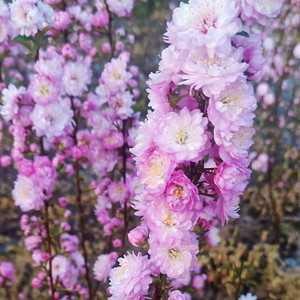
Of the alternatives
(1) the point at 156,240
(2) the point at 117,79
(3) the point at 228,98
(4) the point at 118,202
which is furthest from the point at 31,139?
(3) the point at 228,98

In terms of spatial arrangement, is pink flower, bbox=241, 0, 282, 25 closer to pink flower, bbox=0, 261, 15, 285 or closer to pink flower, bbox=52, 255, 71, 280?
pink flower, bbox=52, 255, 71, 280

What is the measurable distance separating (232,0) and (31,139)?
121 centimetres

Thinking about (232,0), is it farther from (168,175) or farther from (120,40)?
(120,40)

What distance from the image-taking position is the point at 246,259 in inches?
128

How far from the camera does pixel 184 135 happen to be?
0.95m

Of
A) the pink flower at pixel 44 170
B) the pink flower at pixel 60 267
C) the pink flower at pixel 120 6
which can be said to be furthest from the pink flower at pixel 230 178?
the pink flower at pixel 60 267

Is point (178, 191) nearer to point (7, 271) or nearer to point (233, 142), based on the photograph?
point (233, 142)

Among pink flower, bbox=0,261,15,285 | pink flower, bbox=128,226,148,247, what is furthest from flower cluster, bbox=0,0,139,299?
pink flower, bbox=128,226,148,247

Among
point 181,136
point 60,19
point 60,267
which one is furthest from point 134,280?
point 60,267

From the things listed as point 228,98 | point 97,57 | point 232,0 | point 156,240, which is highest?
point 97,57

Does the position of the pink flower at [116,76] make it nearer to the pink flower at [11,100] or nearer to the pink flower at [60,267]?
the pink flower at [11,100]

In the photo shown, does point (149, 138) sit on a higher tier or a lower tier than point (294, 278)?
higher

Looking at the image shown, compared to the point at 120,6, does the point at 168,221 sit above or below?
below

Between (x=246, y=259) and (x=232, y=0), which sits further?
(x=246, y=259)
